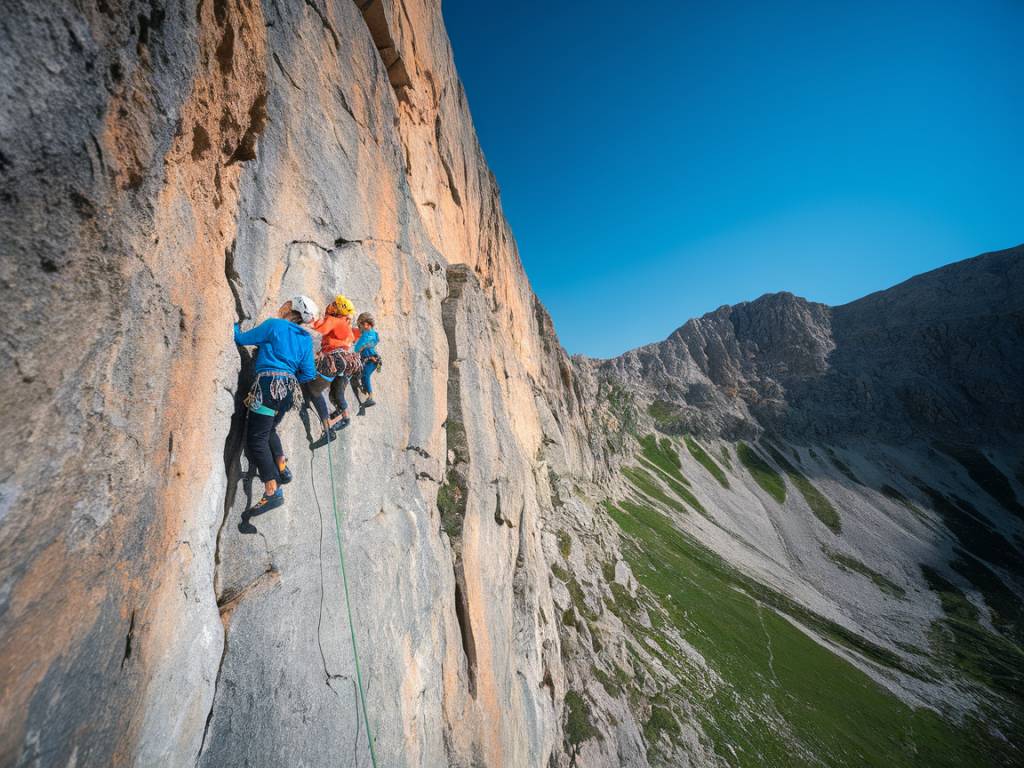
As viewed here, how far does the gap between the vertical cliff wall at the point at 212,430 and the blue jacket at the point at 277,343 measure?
1.12 feet

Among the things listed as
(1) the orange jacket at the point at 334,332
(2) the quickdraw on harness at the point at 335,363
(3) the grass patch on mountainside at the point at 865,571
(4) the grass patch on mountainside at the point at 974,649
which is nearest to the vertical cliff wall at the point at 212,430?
(1) the orange jacket at the point at 334,332

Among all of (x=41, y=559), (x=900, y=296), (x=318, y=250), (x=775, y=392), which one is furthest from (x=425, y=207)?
(x=900, y=296)

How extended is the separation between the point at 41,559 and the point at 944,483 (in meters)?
150

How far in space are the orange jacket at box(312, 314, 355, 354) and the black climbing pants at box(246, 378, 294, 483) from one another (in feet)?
5.24

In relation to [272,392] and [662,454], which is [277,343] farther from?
[662,454]

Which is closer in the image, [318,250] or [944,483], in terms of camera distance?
[318,250]

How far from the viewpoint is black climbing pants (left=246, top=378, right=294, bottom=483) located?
230 inches

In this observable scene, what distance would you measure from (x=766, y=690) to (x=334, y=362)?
38.5 m

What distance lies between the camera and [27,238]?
10.5 ft

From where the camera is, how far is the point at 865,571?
212ft

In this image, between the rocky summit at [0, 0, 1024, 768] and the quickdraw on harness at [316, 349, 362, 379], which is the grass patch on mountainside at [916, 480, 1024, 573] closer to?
the rocky summit at [0, 0, 1024, 768]

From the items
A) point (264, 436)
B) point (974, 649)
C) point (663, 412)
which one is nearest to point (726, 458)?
point (663, 412)

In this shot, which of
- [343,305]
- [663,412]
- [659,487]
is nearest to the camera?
[343,305]

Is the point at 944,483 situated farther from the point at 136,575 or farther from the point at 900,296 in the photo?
the point at 136,575
